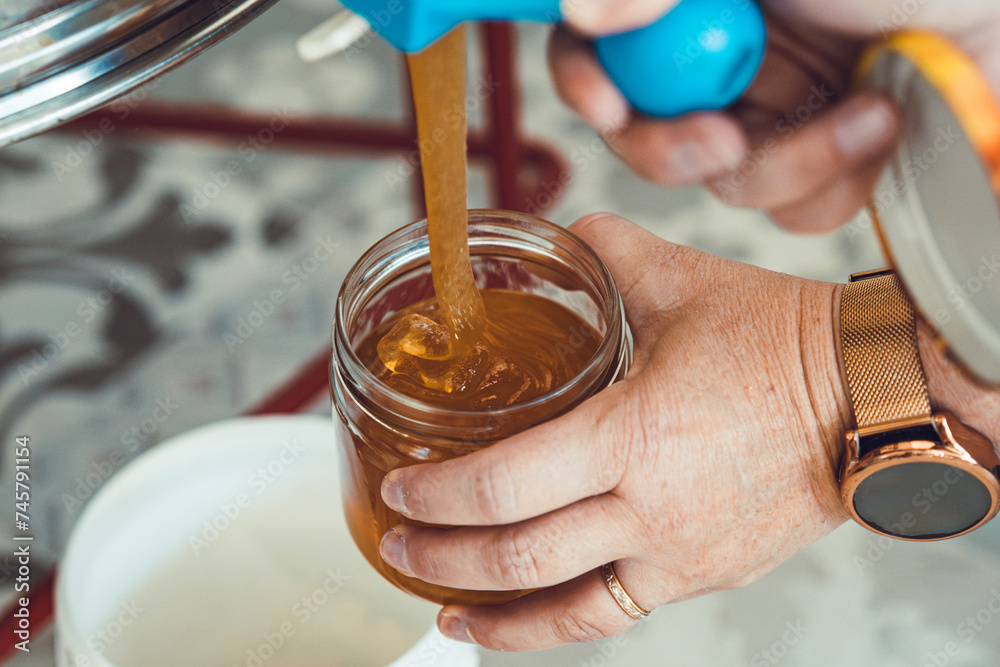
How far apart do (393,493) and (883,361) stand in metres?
0.25

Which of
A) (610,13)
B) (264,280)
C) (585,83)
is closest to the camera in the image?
(610,13)

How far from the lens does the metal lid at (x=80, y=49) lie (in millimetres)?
416

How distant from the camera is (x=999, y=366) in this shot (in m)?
0.44

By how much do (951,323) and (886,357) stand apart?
0.04 m

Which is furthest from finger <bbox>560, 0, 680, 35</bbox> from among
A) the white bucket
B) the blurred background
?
the blurred background

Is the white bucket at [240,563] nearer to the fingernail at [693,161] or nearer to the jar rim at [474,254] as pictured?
the jar rim at [474,254]

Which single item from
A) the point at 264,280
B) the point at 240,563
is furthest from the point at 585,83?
the point at 264,280

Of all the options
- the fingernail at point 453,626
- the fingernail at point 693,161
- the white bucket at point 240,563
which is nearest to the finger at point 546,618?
the fingernail at point 453,626

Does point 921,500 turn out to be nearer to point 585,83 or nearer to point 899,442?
point 899,442

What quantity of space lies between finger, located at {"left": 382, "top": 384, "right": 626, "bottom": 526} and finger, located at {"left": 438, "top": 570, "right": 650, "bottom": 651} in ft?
0.26

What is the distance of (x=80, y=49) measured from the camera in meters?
0.42

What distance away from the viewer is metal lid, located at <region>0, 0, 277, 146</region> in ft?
1.36

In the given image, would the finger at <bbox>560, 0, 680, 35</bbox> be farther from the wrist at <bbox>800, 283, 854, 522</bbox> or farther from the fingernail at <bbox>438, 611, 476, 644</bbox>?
the fingernail at <bbox>438, 611, 476, 644</bbox>

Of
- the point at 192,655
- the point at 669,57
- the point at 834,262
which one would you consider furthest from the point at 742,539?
the point at 834,262
